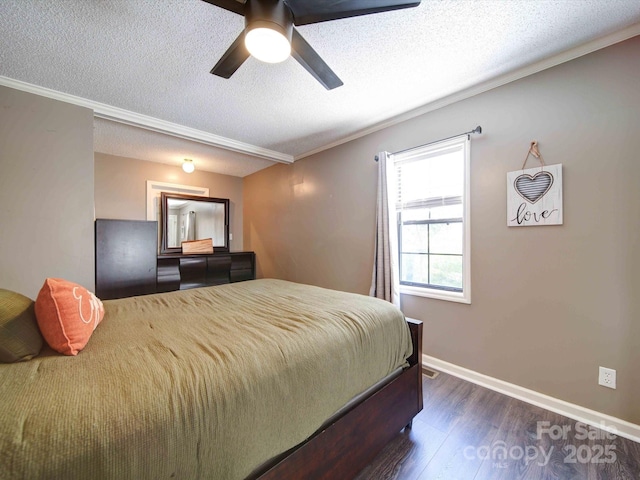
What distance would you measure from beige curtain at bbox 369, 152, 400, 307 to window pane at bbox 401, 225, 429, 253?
5.9 inches

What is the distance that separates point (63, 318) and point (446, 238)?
8.87 ft

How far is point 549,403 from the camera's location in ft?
5.95

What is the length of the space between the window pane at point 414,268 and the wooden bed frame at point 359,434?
101cm

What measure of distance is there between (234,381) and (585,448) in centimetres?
208

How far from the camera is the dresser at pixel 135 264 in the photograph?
2.71 metres

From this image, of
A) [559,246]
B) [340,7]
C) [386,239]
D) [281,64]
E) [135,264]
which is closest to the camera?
[340,7]

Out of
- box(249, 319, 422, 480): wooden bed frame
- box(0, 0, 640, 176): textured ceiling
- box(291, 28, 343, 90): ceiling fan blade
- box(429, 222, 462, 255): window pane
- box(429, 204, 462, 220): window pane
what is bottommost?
box(249, 319, 422, 480): wooden bed frame

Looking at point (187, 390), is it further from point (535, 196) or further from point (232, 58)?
point (535, 196)

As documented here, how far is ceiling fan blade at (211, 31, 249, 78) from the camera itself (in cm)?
138

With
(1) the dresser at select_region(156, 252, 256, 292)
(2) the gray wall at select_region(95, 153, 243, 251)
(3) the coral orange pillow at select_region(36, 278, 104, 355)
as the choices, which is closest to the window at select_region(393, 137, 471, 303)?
(3) the coral orange pillow at select_region(36, 278, 104, 355)

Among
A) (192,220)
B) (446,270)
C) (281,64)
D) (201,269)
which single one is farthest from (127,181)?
(446,270)

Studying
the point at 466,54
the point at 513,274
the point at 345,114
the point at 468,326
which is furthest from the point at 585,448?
the point at 345,114

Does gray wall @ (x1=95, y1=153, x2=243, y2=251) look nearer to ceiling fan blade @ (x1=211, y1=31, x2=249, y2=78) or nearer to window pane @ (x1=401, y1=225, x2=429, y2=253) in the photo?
ceiling fan blade @ (x1=211, y1=31, x2=249, y2=78)

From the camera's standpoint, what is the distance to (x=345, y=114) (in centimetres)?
269
